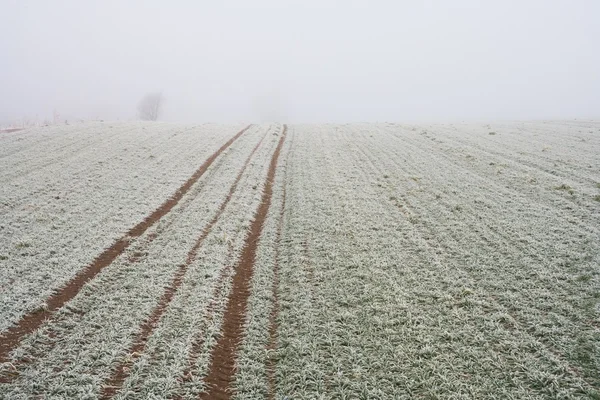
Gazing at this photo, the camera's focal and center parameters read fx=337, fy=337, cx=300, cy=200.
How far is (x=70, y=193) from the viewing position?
20.3 metres

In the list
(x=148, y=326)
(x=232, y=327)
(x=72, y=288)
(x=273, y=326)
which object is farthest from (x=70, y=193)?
(x=273, y=326)

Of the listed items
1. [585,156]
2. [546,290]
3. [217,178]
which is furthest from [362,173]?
[585,156]

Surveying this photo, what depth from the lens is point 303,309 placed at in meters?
11.0

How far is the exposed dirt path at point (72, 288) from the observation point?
937 centimetres

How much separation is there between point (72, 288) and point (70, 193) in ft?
36.1

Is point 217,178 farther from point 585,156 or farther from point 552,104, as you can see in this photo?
point 552,104

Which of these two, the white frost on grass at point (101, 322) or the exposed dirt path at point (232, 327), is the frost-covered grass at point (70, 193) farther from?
the exposed dirt path at point (232, 327)

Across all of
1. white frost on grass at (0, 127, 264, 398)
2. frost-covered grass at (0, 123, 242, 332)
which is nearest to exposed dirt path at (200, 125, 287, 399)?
white frost on grass at (0, 127, 264, 398)

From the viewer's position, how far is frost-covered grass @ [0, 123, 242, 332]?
12.5m

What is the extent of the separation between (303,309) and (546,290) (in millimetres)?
8267

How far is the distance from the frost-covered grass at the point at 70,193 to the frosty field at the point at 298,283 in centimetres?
12

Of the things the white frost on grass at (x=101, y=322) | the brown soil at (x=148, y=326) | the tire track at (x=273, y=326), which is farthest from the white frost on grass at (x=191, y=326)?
the tire track at (x=273, y=326)

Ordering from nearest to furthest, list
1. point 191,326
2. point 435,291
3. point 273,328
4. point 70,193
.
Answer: point 191,326 < point 273,328 < point 435,291 < point 70,193

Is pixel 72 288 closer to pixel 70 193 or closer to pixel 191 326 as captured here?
Answer: pixel 191 326
